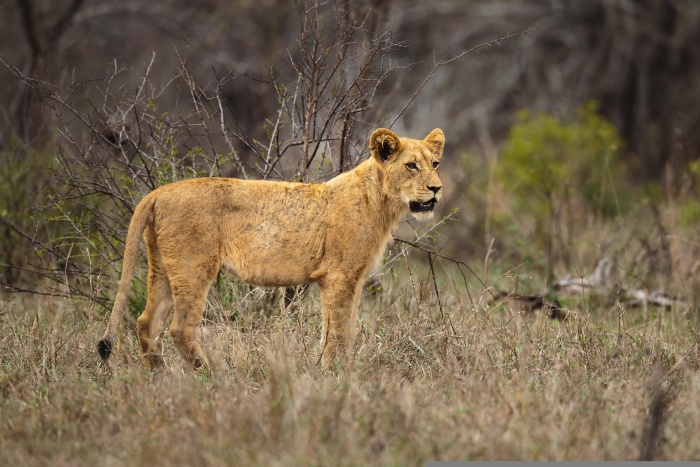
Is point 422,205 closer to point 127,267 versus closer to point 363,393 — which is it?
point 363,393

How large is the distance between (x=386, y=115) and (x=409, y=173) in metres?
4.10

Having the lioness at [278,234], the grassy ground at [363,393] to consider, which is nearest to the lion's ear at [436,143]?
the lioness at [278,234]

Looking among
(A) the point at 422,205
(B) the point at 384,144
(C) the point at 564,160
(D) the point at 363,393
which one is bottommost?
(C) the point at 564,160

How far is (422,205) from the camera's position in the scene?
6.02 metres

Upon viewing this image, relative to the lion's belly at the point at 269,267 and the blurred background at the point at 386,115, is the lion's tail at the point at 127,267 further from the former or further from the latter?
the blurred background at the point at 386,115

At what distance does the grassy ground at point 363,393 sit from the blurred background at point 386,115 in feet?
3.41

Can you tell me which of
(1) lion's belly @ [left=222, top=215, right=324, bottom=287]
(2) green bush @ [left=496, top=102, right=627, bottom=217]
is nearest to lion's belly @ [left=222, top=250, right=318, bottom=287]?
(1) lion's belly @ [left=222, top=215, right=324, bottom=287]

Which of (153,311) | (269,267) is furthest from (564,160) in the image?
(153,311)

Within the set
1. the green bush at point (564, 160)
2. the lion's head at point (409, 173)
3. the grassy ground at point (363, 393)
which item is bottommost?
the green bush at point (564, 160)

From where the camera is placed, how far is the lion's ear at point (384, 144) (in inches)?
233

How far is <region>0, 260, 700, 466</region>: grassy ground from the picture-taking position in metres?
4.32

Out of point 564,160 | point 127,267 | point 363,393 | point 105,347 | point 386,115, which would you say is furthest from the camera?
point 564,160

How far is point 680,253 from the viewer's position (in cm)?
869

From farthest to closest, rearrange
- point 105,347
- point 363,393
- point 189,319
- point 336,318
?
point 336,318, point 189,319, point 105,347, point 363,393
